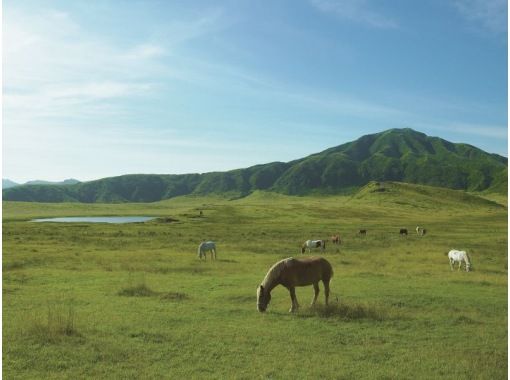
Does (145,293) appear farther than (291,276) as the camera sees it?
Yes

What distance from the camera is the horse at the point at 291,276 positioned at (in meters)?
20.0

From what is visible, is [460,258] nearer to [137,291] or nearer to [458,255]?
[458,255]

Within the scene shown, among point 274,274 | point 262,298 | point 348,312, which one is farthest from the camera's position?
point 274,274

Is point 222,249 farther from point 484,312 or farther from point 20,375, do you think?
point 20,375

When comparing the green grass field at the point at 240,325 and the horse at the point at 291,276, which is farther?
the horse at the point at 291,276

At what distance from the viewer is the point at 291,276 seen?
20.2 metres

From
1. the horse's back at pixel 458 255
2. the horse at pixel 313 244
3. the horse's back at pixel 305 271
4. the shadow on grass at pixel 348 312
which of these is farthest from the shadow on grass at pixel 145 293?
the horse at pixel 313 244

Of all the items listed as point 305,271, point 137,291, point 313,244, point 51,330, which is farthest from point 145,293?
point 313,244

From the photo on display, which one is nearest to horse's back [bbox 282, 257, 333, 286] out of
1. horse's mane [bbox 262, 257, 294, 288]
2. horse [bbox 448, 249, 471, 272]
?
horse's mane [bbox 262, 257, 294, 288]

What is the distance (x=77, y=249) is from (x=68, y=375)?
38.9m

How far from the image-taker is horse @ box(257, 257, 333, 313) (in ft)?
65.5

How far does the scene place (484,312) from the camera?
2080 centimetres

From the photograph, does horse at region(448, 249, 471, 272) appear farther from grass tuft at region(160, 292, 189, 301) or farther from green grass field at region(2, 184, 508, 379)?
grass tuft at region(160, 292, 189, 301)

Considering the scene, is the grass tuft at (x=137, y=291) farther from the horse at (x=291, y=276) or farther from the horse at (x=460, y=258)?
the horse at (x=460, y=258)
